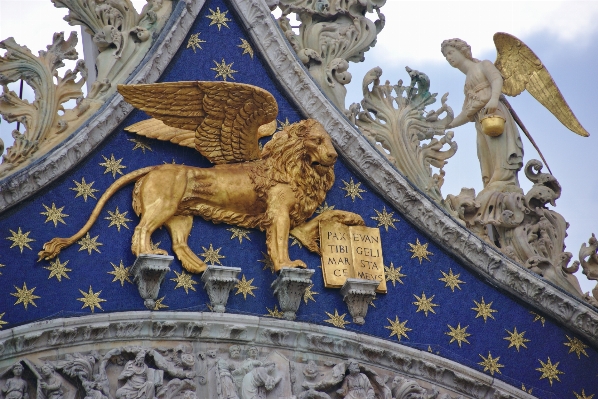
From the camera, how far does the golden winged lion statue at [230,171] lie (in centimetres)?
1166

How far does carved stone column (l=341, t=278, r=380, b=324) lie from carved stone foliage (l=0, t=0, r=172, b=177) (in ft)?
7.87

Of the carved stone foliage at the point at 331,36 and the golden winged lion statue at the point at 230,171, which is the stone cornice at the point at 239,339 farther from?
the carved stone foliage at the point at 331,36

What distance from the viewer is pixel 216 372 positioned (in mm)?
11148

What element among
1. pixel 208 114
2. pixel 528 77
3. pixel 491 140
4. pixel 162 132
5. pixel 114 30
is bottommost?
pixel 162 132

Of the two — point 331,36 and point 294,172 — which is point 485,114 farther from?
point 294,172

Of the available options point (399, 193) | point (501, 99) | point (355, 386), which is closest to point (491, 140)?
point (501, 99)

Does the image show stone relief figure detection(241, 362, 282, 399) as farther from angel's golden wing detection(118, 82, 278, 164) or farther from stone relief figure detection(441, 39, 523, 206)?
stone relief figure detection(441, 39, 523, 206)

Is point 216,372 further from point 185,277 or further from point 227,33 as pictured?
point 227,33

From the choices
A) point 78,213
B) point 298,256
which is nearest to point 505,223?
point 298,256

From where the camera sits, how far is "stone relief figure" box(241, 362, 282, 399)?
1114 centimetres

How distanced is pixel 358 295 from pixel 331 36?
2.48 meters

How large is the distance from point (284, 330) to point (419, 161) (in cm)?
213

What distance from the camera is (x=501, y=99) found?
43.7 feet

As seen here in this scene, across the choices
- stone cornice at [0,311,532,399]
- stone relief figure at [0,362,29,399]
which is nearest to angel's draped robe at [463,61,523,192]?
stone cornice at [0,311,532,399]
